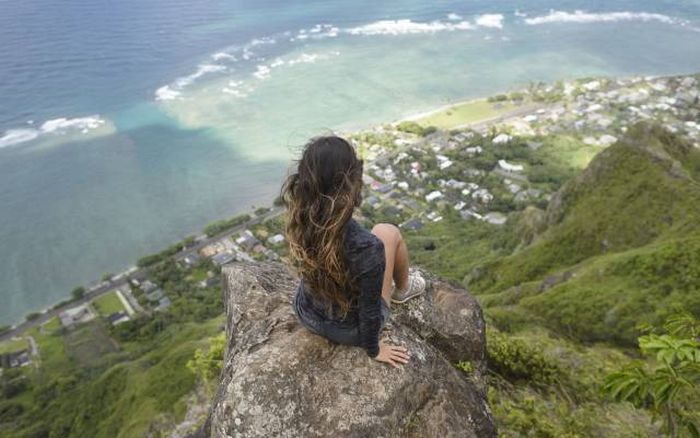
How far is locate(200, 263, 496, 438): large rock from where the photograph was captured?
168 inches

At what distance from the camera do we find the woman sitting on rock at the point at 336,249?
379cm

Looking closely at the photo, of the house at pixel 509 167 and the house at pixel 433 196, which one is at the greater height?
the house at pixel 509 167

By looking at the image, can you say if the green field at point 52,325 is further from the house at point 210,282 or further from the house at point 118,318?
the house at point 210,282

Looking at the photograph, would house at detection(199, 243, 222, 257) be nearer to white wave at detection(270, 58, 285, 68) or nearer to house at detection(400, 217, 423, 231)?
house at detection(400, 217, 423, 231)

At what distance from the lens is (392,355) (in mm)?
4625

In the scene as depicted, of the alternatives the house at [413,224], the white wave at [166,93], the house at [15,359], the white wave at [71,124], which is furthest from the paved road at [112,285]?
the white wave at [166,93]

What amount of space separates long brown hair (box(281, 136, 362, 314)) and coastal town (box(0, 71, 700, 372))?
33223 millimetres

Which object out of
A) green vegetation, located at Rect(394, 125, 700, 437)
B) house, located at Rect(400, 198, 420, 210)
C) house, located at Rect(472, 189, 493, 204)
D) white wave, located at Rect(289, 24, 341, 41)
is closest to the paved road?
house, located at Rect(400, 198, 420, 210)

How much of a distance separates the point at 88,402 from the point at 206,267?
19.4 metres

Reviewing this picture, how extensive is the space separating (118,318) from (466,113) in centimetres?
5189

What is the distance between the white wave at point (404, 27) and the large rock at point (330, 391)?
9863 cm

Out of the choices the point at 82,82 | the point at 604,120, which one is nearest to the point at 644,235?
the point at 604,120

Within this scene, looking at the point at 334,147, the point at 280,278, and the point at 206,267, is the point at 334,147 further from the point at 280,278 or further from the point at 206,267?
the point at 206,267

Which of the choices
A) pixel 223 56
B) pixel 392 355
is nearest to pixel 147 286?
pixel 392 355
